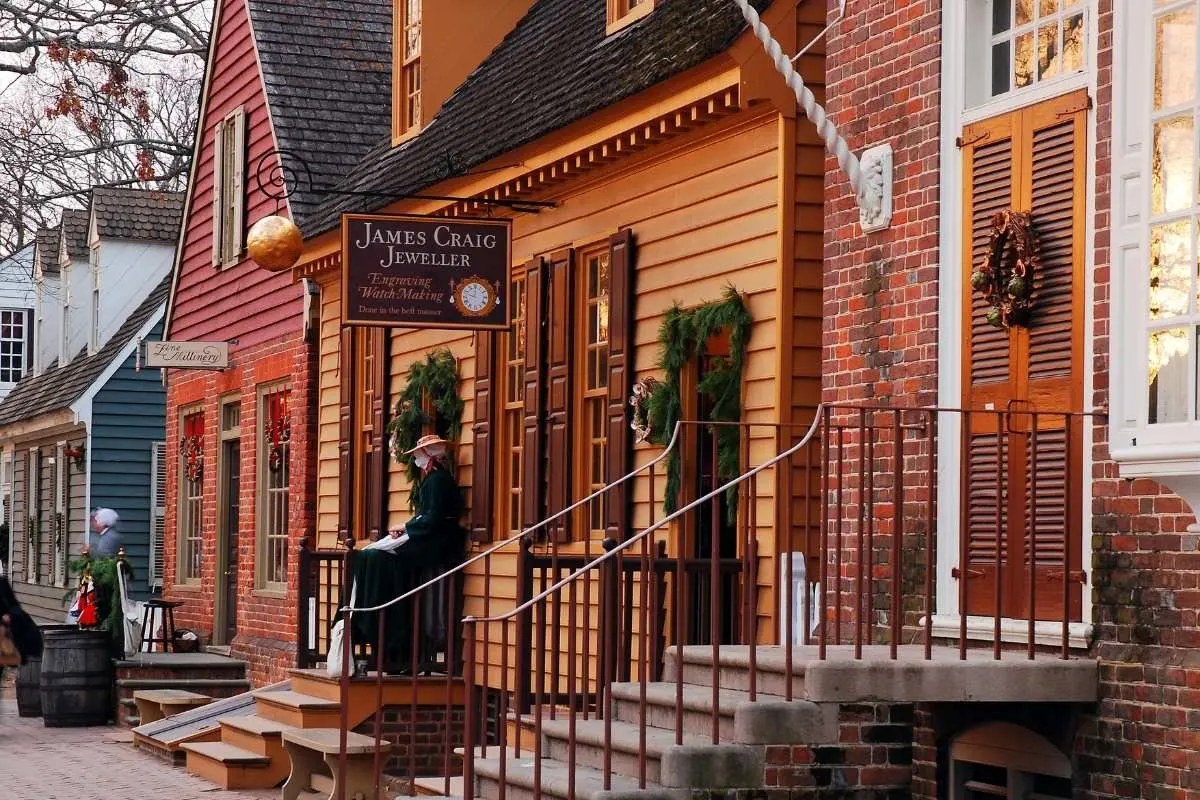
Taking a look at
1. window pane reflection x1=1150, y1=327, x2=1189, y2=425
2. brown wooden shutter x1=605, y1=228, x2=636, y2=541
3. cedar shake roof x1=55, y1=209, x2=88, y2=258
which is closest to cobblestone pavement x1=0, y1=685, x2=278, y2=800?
brown wooden shutter x1=605, y1=228, x2=636, y2=541

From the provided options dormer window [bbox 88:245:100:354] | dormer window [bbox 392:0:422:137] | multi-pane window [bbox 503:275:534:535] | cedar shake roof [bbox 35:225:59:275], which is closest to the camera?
multi-pane window [bbox 503:275:534:535]

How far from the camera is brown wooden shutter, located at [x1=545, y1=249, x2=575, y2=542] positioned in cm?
1316

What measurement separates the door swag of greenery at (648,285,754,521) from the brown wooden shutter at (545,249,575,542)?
4.80ft

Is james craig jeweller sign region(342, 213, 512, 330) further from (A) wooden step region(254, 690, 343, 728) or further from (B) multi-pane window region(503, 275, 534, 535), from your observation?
(A) wooden step region(254, 690, 343, 728)

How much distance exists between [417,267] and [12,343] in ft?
85.0

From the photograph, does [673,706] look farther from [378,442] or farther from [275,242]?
[378,442]

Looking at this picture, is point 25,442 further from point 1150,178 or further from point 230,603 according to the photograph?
point 1150,178

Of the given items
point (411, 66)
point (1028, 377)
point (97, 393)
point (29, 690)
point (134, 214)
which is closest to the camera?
point (1028, 377)

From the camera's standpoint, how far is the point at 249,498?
67.2ft

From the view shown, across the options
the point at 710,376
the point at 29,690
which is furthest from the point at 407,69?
the point at 29,690

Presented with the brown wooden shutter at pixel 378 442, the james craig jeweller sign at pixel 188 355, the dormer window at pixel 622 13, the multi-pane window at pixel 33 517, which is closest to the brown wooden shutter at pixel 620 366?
the dormer window at pixel 622 13

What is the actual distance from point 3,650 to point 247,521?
290 inches

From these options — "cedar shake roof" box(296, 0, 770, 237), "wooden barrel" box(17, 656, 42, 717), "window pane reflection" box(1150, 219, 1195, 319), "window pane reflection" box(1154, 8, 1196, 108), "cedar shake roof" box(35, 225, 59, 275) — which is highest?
"cedar shake roof" box(35, 225, 59, 275)

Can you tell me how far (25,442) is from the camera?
33.3 m
